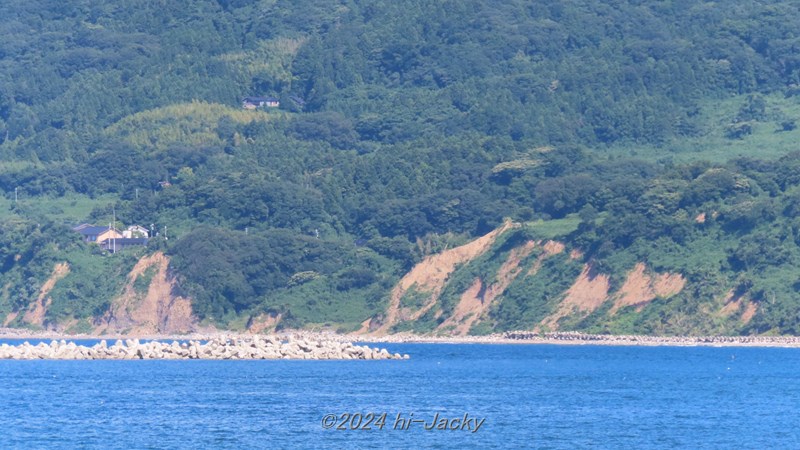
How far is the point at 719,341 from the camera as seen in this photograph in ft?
335

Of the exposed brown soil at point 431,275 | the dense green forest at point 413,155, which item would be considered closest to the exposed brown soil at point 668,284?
the dense green forest at point 413,155

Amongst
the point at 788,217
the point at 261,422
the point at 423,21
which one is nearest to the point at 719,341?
the point at 788,217

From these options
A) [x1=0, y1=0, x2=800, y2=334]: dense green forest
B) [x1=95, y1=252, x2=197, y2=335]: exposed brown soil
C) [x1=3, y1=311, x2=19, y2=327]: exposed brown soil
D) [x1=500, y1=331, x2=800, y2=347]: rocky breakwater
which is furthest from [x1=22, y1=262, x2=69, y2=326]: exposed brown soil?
[x1=500, y1=331, x2=800, y2=347]: rocky breakwater

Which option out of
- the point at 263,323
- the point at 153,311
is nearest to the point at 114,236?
the point at 153,311

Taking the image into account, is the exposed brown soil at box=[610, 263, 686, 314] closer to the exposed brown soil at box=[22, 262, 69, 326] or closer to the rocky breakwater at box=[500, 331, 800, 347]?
the rocky breakwater at box=[500, 331, 800, 347]

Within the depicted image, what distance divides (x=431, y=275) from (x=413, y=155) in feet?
93.5

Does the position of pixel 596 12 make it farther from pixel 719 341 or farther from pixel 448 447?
A: pixel 448 447

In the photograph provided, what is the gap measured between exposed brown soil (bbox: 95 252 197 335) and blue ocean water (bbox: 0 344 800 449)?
32697mm

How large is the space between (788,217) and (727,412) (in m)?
52.7

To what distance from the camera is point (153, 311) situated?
404 ft

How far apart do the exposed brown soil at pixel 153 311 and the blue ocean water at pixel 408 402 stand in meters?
32.7

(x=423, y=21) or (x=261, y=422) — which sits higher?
(x=261, y=422)

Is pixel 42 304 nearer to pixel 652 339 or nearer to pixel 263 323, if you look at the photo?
pixel 263 323

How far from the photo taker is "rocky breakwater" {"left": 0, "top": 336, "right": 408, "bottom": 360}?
90375mm
